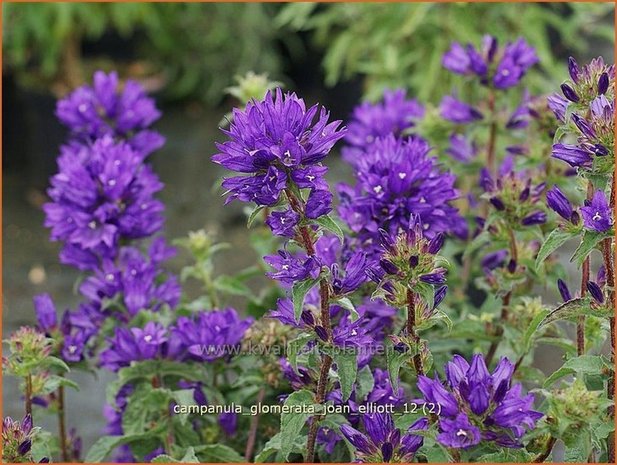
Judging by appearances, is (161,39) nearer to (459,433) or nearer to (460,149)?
(460,149)

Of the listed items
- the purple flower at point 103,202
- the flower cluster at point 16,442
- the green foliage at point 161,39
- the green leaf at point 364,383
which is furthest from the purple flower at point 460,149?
the green foliage at point 161,39

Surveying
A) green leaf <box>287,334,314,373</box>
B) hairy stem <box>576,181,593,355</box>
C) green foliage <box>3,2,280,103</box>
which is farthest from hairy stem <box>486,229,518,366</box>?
green foliage <box>3,2,280,103</box>

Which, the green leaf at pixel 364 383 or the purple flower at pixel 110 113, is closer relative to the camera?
the green leaf at pixel 364 383

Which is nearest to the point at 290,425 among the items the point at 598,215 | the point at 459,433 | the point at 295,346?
the point at 295,346

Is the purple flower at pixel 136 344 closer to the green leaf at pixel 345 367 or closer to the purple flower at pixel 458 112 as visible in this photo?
the green leaf at pixel 345 367

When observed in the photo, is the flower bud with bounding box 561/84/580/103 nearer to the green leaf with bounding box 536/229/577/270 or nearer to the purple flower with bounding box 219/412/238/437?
the green leaf with bounding box 536/229/577/270

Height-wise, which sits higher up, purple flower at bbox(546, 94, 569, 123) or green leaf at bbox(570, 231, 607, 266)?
purple flower at bbox(546, 94, 569, 123)

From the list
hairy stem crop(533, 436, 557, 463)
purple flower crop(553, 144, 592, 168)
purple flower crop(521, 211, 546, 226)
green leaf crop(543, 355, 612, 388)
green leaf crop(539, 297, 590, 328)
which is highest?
purple flower crop(553, 144, 592, 168)

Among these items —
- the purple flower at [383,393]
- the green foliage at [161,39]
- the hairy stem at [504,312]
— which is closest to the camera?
the purple flower at [383,393]
